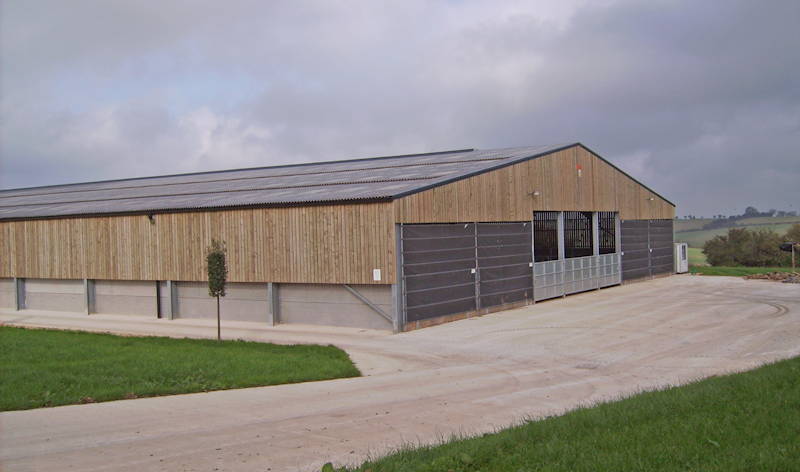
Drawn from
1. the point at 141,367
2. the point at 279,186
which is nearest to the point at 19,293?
the point at 279,186

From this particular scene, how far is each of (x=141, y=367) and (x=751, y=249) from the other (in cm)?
5792

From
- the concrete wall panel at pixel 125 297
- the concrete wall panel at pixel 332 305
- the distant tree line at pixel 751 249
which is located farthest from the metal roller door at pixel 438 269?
the distant tree line at pixel 751 249

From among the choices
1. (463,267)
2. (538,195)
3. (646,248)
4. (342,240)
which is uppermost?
(538,195)

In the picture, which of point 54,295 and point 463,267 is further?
point 54,295

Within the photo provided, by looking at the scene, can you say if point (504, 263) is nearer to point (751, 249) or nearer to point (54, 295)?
point (54, 295)

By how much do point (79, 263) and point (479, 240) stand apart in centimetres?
1798

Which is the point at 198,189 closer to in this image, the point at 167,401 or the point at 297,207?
the point at 297,207

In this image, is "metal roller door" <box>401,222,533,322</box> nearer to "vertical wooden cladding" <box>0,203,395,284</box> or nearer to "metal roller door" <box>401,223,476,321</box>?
"metal roller door" <box>401,223,476,321</box>

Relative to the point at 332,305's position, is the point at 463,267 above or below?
above

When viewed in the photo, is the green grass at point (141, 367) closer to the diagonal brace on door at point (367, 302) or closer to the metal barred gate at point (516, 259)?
the diagonal brace on door at point (367, 302)

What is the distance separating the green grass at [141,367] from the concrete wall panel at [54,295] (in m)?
11.6

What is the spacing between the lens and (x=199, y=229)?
30.2 m

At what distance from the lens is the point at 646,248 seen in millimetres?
46500

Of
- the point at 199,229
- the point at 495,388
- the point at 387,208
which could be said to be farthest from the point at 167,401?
the point at 199,229
